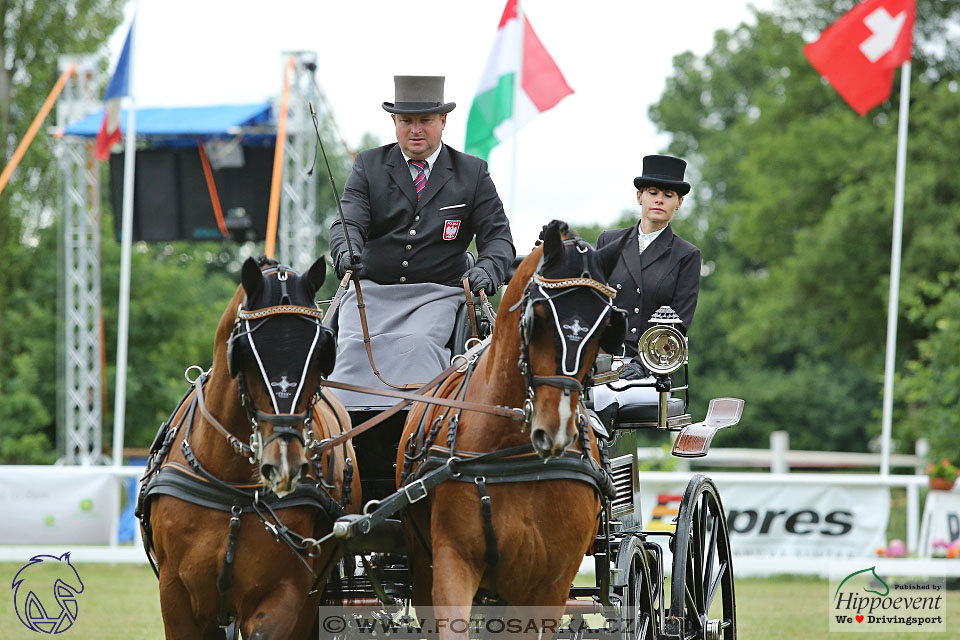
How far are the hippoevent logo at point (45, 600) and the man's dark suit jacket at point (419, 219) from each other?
3.23m

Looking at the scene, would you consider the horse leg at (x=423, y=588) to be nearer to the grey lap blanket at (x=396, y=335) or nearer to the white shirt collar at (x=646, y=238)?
the grey lap blanket at (x=396, y=335)

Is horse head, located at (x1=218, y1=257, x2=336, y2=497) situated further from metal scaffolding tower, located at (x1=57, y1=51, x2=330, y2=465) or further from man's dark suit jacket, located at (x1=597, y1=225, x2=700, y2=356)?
metal scaffolding tower, located at (x1=57, y1=51, x2=330, y2=465)

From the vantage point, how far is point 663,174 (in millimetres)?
6461

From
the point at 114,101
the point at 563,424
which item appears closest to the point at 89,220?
the point at 114,101

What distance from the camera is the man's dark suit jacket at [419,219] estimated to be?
5.95 metres

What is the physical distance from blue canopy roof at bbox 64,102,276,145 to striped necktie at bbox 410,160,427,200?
1258 centimetres

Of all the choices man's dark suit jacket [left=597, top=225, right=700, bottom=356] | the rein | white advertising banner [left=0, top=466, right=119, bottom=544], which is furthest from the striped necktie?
white advertising banner [left=0, top=466, right=119, bottom=544]

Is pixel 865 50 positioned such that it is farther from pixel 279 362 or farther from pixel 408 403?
pixel 279 362

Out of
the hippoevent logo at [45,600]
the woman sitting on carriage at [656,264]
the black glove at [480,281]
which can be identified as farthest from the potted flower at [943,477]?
the black glove at [480,281]

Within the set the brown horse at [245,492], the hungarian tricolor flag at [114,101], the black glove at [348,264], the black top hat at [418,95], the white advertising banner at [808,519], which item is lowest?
the white advertising banner at [808,519]

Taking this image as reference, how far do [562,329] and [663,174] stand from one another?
230 cm

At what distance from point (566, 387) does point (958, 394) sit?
1317 centimetres

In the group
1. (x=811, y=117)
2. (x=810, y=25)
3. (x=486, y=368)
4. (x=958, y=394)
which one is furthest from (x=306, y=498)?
(x=810, y=25)

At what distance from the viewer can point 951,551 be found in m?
12.3
